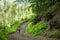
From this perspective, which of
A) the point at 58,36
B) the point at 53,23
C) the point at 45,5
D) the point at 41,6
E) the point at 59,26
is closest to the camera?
the point at 58,36

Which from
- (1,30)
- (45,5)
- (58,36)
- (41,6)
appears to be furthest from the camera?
(41,6)

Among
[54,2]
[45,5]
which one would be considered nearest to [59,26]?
[54,2]

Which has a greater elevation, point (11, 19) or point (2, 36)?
point (2, 36)

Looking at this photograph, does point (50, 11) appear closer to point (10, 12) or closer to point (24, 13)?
point (10, 12)

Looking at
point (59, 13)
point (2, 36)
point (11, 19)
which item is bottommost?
point (11, 19)

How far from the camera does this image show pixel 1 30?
902 cm

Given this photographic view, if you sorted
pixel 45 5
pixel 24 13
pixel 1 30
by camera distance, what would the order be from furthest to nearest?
pixel 24 13 → pixel 45 5 → pixel 1 30

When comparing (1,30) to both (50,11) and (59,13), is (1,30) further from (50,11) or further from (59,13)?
(50,11)

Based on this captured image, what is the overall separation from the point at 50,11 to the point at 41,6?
7084 millimetres

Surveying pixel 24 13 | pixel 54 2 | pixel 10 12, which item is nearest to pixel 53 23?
pixel 54 2

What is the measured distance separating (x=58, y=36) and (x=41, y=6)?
13.7 metres

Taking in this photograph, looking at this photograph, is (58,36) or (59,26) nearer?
(58,36)

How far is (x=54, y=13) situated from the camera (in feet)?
71.9

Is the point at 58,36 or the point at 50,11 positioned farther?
the point at 50,11
